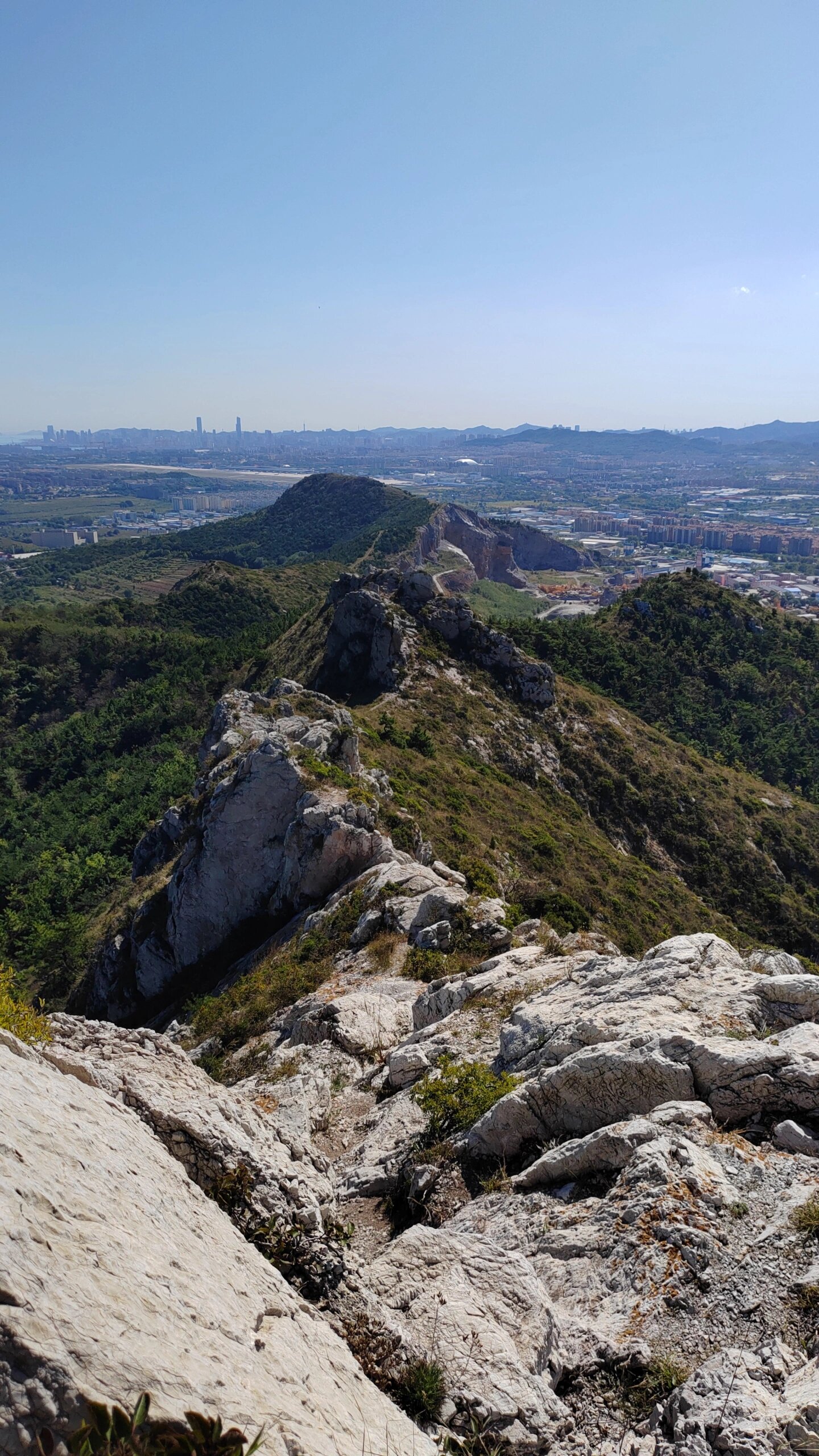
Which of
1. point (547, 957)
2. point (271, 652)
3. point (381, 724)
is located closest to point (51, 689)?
point (271, 652)

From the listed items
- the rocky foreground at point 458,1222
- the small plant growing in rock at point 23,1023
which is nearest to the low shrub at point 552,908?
the rocky foreground at point 458,1222

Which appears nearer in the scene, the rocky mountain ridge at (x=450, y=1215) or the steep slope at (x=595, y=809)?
the rocky mountain ridge at (x=450, y=1215)

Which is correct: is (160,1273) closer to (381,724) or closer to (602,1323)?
(602,1323)

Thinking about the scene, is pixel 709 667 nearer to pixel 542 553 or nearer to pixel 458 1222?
pixel 458 1222

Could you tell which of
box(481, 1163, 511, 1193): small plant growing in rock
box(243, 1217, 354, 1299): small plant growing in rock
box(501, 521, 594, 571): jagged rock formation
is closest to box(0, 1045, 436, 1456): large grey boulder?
box(243, 1217, 354, 1299): small plant growing in rock

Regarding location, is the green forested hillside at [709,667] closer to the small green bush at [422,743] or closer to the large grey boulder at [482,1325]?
the small green bush at [422,743]

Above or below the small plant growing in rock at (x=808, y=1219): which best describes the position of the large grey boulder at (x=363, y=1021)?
below

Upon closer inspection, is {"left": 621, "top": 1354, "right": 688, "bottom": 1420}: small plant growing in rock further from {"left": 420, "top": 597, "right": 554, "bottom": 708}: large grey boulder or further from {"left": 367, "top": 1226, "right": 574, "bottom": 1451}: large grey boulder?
{"left": 420, "top": 597, "right": 554, "bottom": 708}: large grey boulder
